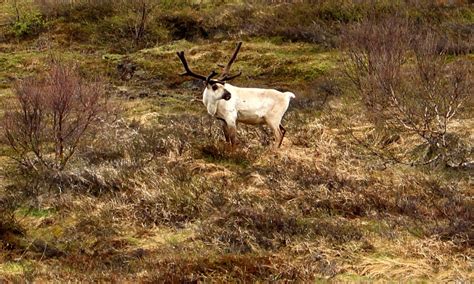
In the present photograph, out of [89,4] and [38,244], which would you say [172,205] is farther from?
[89,4]

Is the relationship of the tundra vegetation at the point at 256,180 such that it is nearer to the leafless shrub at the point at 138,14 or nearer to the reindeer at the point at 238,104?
the reindeer at the point at 238,104

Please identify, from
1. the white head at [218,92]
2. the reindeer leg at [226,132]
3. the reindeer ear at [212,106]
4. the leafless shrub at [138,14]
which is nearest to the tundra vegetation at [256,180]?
the reindeer leg at [226,132]

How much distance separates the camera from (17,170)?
39.4 feet

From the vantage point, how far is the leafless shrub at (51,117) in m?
11.7

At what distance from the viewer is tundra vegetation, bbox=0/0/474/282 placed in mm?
7867

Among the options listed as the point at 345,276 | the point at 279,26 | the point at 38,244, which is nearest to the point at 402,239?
the point at 345,276

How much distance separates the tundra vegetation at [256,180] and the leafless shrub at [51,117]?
0.03 meters

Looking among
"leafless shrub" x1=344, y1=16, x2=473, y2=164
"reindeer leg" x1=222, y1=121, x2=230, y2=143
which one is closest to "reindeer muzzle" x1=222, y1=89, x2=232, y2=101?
"reindeer leg" x1=222, y1=121, x2=230, y2=143

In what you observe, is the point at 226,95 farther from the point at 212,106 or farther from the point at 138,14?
the point at 138,14

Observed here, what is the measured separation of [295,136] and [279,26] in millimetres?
13163

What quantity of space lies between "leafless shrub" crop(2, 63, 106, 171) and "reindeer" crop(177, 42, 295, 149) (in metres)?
1.91

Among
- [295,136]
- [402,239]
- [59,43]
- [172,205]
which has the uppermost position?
[402,239]

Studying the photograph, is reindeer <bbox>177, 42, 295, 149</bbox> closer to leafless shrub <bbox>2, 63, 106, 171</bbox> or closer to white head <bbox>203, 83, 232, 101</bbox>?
white head <bbox>203, 83, 232, 101</bbox>

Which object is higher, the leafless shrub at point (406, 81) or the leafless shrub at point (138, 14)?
the leafless shrub at point (406, 81)
